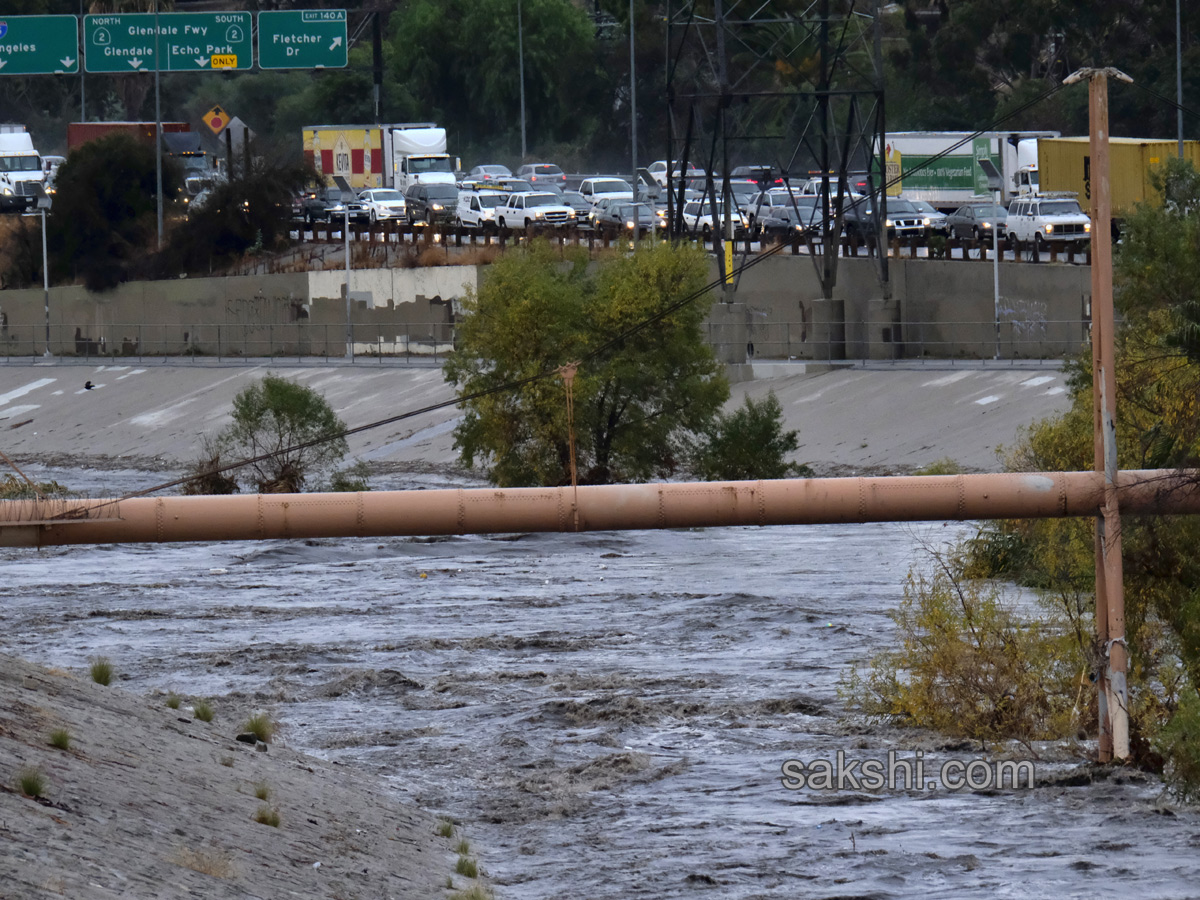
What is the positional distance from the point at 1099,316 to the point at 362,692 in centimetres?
1176

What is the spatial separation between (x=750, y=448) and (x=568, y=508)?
2916cm

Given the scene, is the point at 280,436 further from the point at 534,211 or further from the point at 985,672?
the point at 985,672

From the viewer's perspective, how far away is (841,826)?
62.8ft

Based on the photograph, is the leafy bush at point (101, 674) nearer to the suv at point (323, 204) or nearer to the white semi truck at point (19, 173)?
the suv at point (323, 204)

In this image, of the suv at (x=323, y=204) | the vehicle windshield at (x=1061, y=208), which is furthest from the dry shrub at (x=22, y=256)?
the vehicle windshield at (x=1061, y=208)

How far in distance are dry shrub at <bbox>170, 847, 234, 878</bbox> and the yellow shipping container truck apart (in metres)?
44.9

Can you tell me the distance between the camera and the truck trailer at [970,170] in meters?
74.9

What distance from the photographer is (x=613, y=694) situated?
84.4 ft

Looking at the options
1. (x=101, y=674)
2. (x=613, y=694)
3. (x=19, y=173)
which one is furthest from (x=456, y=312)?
(x=101, y=674)

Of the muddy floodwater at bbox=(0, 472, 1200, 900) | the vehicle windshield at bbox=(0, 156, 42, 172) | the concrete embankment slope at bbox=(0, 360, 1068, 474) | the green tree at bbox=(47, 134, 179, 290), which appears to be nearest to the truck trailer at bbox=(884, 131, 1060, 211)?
the concrete embankment slope at bbox=(0, 360, 1068, 474)

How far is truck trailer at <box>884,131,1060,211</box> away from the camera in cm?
7488

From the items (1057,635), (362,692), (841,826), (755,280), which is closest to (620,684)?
(362,692)

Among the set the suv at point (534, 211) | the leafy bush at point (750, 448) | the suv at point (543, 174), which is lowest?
the leafy bush at point (750, 448)

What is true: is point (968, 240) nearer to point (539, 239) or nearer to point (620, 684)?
point (539, 239)
